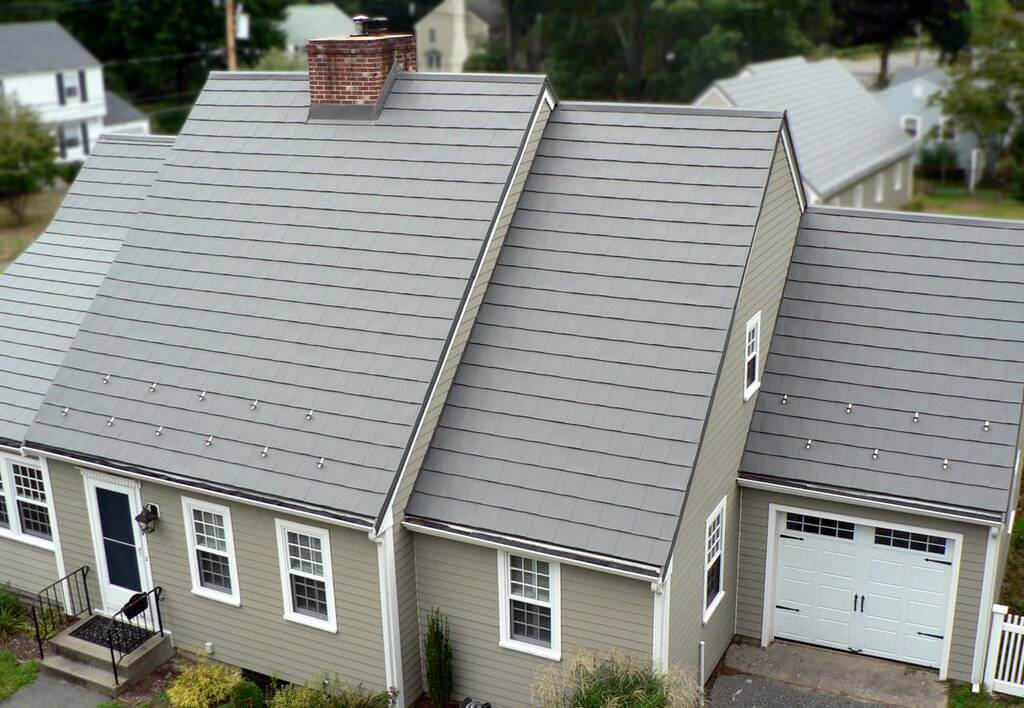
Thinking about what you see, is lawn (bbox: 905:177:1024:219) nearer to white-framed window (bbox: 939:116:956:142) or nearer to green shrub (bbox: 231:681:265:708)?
white-framed window (bbox: 939:116:956:142)

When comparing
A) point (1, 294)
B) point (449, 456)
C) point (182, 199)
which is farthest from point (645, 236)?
point (1, 294)

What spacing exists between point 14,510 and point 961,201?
40.1 meters

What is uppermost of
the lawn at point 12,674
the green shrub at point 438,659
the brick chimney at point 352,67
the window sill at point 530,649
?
the brick chimney at point 352,67

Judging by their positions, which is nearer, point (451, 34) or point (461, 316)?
point (461, 316)

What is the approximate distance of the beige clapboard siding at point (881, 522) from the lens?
535 inches

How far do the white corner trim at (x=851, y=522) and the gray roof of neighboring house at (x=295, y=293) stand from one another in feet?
17.9

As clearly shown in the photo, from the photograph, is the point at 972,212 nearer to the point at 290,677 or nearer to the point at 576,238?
the point at 576,238

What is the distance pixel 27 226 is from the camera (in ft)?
147

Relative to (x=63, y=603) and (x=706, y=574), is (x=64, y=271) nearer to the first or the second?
(x=63, y=603)

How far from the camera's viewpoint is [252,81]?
17516 millimetres

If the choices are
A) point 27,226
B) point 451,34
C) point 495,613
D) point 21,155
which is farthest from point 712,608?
point 451,34

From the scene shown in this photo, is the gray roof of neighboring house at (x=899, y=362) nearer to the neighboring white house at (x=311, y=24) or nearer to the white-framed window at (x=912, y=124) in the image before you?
the white-framed window at (x=912, y=124)

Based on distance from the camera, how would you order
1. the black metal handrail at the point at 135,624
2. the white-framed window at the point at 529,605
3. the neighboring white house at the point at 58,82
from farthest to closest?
the neighboring white house at the point at 58,82, the black metal handrail at the point at 135,624, the white-framed window at the point at 529,605

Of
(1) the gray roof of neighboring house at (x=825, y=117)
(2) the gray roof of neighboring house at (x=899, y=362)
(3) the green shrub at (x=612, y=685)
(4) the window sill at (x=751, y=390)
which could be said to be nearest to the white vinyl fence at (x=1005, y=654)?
(2) the gray roof of neighboring house at (x=899, y=362)
